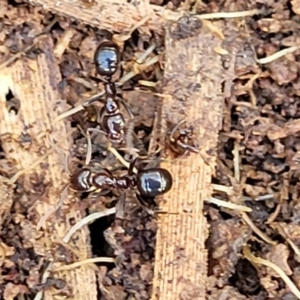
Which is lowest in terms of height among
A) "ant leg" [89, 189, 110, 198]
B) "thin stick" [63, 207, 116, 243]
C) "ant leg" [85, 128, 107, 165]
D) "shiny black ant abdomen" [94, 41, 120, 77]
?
"thin stick" [63, 207, 116, 243]

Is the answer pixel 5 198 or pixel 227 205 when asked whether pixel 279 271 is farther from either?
pixel 5 198

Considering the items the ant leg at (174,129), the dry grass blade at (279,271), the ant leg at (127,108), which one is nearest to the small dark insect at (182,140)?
the ant leg at (174,129)

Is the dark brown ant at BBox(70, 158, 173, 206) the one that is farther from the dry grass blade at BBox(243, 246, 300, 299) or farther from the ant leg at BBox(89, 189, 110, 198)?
the dry grass blade at BBox(243, 246, 300, 299)

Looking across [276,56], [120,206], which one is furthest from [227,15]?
[120,206]

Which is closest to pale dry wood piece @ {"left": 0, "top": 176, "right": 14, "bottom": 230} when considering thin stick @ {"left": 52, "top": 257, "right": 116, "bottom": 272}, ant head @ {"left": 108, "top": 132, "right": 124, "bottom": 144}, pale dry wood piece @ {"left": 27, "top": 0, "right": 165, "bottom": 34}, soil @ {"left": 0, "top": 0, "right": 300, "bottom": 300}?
soil @ {"left": 0, "top": 0, "right": 300, "bottom": 300}

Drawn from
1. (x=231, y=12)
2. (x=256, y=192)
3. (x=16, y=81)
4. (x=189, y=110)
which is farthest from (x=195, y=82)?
(x=16, y=81)

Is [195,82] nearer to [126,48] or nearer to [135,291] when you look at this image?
→ [126,48]
